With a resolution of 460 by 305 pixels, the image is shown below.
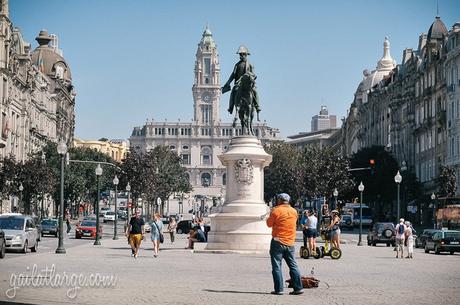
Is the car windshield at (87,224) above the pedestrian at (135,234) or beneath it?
above

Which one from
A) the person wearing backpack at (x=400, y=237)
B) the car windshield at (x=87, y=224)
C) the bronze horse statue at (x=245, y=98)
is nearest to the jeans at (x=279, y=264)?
the person wearing backpack at (x=400, y=237)

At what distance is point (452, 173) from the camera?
86875 mm

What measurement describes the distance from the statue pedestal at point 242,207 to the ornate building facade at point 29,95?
52766 mm

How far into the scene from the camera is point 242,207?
139 ft

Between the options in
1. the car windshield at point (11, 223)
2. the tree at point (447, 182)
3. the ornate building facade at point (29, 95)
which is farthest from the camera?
the ornate building facade at point (29, 95)

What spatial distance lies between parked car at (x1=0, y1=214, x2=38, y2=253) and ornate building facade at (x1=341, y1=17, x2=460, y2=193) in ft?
182

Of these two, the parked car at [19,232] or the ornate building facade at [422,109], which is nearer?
the parked car at [19,232]

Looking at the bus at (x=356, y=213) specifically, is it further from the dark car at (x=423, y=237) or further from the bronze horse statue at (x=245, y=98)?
the bronze horse statue at (x=245, y=98)

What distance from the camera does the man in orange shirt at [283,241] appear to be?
20.0 m

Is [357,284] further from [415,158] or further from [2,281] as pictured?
[415,158]

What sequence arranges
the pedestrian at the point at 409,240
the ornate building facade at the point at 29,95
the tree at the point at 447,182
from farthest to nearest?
the ornate building facade at the point at 29,95, the tree at the point at 447,182, the pedestrian at the point at 409,240

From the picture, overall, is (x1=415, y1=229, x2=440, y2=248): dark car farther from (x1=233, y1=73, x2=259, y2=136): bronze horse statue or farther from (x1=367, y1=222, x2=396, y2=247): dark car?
(x1=233, y1=73, x2=259, y2=136): bronze horse statue

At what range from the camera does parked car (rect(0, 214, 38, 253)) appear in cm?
4075

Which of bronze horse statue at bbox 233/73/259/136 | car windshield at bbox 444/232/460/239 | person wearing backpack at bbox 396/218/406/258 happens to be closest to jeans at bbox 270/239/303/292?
person wearing backpack at bbox 396/218/406/258
